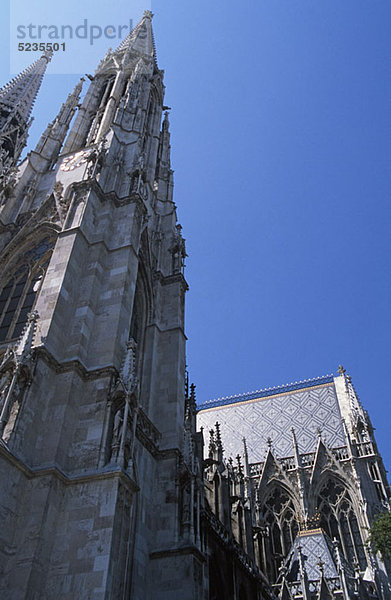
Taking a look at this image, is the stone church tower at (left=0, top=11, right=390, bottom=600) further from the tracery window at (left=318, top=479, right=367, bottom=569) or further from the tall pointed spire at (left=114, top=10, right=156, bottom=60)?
the tall pointed spire at (left=114, top=10, right=156, bottom=60)

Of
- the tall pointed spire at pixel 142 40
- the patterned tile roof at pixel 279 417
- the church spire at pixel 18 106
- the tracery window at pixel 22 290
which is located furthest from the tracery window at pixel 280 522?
the church spire at pixel 18 106

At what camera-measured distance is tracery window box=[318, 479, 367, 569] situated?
27281 millimetres

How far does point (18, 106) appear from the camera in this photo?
46.3m

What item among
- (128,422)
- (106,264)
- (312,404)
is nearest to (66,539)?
(128,422)

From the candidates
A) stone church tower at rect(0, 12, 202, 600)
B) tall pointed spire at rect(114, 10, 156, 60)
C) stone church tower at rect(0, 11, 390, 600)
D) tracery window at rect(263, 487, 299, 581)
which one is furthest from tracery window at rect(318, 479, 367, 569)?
tall pointed spire at rect(114, 10, 156, 60)

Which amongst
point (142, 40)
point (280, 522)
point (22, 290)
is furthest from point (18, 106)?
point (280, 522)

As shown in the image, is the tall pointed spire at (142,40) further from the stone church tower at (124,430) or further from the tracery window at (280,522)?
the tracery window at (280,522)

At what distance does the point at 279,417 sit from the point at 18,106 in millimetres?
31450

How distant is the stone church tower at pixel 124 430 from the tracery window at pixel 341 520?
0.07m

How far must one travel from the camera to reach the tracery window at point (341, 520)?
89.5 feet

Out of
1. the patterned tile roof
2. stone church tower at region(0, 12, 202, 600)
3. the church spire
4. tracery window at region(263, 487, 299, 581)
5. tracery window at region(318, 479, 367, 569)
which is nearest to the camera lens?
stone church tower at region(0, 12, 202, 600)

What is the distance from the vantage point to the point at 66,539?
1052 cm

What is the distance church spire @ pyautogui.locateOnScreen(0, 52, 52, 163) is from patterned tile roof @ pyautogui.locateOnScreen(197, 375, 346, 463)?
22842mm

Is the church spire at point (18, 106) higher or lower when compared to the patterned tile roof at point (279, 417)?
higher
